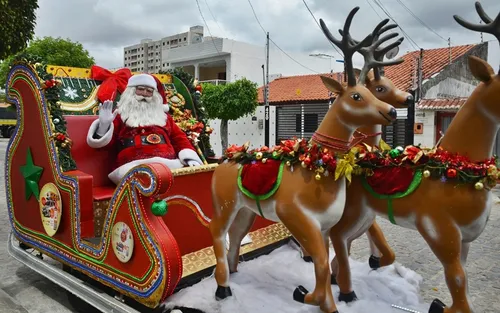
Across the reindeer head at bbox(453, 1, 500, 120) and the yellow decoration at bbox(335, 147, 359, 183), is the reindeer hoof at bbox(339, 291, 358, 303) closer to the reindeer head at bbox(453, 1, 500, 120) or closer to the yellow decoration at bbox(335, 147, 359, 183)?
the yellow decoration at bbox(335, 147, 359, 183)

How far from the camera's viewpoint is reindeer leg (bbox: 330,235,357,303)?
2.90 metres

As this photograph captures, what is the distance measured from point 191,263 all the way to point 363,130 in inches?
65.9

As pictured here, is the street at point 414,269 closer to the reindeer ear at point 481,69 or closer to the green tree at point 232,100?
the reindeer ear at point 481,69

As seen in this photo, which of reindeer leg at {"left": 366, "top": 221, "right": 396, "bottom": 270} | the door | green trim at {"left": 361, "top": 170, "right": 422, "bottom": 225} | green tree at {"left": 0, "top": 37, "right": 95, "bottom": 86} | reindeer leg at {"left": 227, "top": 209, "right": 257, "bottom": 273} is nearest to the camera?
green trim at {"left": 361, "top": 170, "right": 422, "bottom": 225}

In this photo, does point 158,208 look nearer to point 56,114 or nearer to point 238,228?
point 238,228

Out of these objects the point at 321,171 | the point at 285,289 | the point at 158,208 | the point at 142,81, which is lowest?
the point at 285,289

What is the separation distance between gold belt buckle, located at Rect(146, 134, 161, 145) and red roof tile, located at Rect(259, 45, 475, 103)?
978 centimetres

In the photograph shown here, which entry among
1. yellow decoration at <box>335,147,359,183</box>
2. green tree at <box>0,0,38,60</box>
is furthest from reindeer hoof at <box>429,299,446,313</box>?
green tree at <box>0,0,38,60</box>

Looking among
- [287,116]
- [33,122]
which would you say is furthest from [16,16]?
[287,116]

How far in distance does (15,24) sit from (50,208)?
4.11 meters

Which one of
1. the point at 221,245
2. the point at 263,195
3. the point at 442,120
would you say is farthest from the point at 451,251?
the point at 442,120

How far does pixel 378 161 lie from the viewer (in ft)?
8.61

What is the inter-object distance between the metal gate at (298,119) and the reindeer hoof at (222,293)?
554 inches

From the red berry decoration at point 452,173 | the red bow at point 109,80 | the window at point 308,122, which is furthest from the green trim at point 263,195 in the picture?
the window at point 308,122
